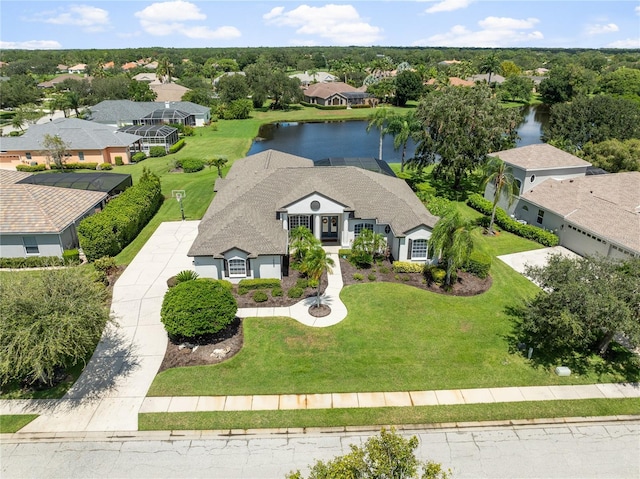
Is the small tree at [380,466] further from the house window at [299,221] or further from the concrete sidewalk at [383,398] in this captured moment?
the house window at [299,221]

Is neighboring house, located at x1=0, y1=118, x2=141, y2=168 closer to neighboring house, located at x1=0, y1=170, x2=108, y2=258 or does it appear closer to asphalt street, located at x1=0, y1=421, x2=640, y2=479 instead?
neighboring house, located at x1=0, y1=170, x2=108, y2=258

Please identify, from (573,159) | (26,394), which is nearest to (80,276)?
(26,394)

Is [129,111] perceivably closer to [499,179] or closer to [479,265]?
[499,179]

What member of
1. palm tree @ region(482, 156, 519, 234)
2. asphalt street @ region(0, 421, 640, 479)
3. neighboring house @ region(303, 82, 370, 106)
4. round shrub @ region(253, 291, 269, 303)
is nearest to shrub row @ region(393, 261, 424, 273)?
round shrub @ region(253, 291, 269, 303)

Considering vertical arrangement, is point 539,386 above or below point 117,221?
below

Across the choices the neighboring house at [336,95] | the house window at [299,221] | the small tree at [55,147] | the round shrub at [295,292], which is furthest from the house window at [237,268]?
the neighboring house at [336,95]

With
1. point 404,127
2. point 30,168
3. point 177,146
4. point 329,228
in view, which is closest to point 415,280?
point 329,228

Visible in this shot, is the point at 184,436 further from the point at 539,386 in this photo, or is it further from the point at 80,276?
the point at 539,386
